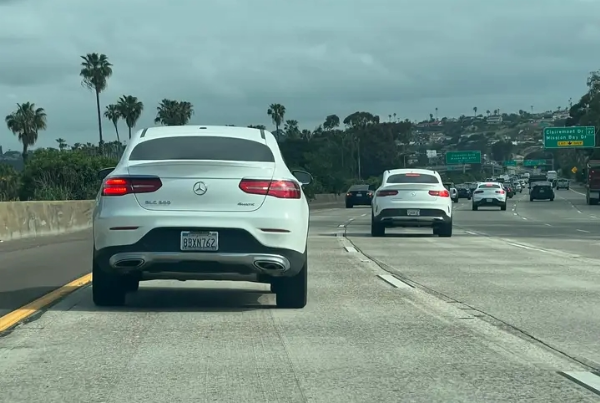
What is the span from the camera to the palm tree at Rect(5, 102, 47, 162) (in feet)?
335

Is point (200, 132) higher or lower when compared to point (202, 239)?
higher

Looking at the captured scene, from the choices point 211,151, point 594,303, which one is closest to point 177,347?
point 211,151

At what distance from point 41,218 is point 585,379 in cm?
2212

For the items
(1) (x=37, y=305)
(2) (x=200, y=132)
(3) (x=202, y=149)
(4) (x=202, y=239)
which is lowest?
(1) (x=37, y=305)

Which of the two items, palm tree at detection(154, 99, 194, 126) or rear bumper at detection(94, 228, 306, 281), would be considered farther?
palm tree at detection(154, 99, 194, 126)

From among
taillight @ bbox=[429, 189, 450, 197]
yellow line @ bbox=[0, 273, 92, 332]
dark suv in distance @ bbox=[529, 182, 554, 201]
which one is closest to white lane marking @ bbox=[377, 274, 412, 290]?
yellow line @ bbox=[0, 273, 92, 332]

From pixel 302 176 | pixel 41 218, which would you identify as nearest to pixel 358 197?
pixel 41 218

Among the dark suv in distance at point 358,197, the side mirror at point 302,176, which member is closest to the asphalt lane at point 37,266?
the side mirror at point 302,176

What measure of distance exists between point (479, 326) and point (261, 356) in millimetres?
2540

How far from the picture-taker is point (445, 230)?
83.7 ft

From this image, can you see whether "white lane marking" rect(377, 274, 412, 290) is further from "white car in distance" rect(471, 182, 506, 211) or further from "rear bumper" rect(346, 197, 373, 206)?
"rear bumper" rect(346, 197, 373, 206)

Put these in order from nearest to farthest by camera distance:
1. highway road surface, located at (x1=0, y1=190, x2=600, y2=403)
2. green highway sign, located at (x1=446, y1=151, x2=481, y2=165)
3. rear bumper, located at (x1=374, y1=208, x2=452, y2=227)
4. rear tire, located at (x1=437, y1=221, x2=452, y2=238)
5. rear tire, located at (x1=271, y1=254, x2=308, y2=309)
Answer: highway road surface, located at (x1=0, y1=190, x2=600, y2=403) < rear tire, located at (x1=271, y1=254, x2=308, y2=309) < rear bumper, located at (x1=374, y1=208, x2=452, y2=227) < rear tire, located at (x1=437, y1=221, x2=452, y2=238) < green highway sign, located at (x1=446, y1=151, x2=481, y2=165)

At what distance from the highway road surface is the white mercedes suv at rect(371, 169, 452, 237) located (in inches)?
371

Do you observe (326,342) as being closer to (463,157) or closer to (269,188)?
(269,188)
